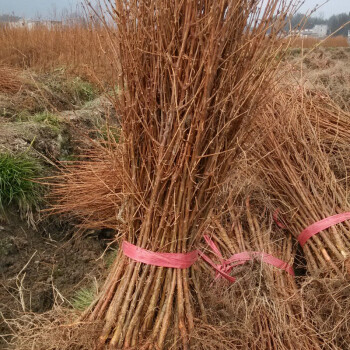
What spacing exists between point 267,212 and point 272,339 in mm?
863

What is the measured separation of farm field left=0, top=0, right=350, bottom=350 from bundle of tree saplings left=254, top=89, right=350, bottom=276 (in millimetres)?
10

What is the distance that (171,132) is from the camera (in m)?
1.70

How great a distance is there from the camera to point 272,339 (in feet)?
6.46

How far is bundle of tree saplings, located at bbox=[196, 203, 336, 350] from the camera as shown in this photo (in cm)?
190

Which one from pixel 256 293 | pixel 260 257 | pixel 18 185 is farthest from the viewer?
pixel 18 185

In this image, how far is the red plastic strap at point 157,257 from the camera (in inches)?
68.4

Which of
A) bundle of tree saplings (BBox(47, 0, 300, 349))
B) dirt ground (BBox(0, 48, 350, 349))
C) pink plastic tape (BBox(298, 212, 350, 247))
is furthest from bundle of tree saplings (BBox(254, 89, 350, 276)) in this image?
bundle of tree saplings (BBox(47, 0, 300, 349))

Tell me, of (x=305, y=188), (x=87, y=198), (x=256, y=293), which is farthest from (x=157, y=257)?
(x=87, y=198)

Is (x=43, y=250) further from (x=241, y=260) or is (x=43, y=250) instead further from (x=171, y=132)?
(x=171, y=132)

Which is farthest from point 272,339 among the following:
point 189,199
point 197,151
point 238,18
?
point 238,18

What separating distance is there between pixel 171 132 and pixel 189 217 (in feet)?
1.16

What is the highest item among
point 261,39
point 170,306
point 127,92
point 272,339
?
point 261,39

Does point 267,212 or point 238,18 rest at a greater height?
point 238,18

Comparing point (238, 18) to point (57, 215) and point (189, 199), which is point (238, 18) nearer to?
point (189, 199)
